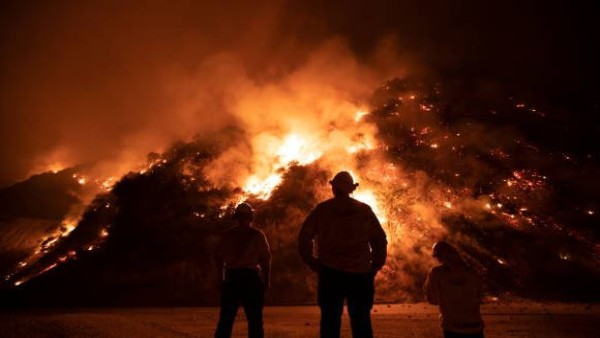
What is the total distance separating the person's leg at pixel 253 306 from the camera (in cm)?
565

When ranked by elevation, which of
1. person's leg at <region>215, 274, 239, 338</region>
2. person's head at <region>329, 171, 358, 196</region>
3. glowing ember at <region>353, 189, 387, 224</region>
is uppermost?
glowing ember at <region>353, 189, 387, 224</region>

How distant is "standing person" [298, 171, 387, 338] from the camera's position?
4.64m

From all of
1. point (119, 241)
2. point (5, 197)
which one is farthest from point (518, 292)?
point (5, 197)

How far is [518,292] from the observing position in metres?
16.8

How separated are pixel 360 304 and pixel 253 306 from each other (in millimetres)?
1612

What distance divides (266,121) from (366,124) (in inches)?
276

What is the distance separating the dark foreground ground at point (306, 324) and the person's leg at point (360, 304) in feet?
16.9

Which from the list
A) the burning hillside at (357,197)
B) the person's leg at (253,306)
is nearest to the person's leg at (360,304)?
the person's leg at (253,306)

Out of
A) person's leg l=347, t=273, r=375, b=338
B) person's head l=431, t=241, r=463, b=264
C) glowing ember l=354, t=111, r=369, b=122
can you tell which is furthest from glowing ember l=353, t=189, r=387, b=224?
person's leg l=347, t=273, r=375, b=338

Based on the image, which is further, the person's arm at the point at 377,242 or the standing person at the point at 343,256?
the person's arm at the point at 377,242

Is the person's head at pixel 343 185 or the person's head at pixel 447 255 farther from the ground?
the person's head at pixel 343 185

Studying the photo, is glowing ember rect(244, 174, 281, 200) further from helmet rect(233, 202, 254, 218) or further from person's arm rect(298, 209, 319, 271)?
person's arm rect(298, 209, 319, 271)

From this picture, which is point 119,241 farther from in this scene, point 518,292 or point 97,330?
point 518,292

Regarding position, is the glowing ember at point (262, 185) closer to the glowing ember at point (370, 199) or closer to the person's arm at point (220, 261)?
the glowing ember at point (370, 199)
